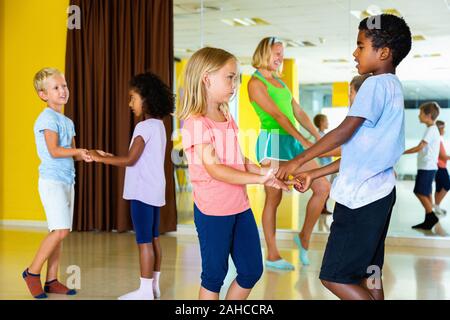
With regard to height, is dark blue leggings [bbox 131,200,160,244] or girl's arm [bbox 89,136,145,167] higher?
girl's arm [bbox 89,136,145,167]

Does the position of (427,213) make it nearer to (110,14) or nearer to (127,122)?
(127,122)

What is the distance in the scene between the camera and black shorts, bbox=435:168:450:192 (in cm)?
518

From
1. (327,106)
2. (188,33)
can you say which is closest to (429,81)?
(327,106)

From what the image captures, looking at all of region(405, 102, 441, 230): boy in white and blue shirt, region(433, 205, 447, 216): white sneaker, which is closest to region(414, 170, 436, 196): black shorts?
region(405, 102, 441, 230): boy in white and blue shirt

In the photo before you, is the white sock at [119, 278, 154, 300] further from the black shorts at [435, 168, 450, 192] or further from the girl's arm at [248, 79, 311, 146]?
the black shorts at [435, 168, 450, 192]

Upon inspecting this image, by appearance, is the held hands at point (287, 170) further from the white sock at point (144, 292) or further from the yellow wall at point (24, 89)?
the yellow wall at point (24, 89)

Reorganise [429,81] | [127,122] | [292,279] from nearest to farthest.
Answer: [292,279], [429,81], [127,122]

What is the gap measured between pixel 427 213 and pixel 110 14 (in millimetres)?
3500

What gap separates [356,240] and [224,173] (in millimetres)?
521

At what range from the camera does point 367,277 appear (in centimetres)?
222

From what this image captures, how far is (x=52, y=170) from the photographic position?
315 cm

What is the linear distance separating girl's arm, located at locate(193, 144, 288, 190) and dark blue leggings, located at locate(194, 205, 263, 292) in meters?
0.16

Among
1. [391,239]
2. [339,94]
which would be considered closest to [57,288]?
[391,239]

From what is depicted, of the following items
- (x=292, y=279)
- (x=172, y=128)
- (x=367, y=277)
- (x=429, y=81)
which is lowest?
(x=292, y=279)
